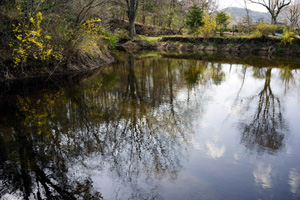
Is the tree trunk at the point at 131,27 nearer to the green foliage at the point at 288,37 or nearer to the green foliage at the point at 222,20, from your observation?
the green foliage at the point at 222,20

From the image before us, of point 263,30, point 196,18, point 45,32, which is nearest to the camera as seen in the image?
point 45,32

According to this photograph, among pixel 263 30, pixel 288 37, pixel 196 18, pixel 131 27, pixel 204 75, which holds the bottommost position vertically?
pixel 204 75

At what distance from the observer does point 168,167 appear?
4652mm

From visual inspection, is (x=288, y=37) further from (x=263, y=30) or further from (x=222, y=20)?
(x=222, y=20)

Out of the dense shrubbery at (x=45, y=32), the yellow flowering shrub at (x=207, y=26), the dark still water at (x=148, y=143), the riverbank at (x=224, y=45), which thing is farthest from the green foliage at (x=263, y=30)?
the dense shrubbery at (x=45, y=32)

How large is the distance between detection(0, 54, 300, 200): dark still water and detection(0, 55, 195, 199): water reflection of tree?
0.07 feet

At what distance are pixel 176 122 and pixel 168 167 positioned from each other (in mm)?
2286

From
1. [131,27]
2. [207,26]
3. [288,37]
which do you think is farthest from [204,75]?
[131,27]

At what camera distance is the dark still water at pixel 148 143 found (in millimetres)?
4039

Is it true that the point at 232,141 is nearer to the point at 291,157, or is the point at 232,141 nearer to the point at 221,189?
the point at 291,157

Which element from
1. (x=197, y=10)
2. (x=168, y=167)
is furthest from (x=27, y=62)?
(x=197, y=10)

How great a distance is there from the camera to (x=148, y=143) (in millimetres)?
5562

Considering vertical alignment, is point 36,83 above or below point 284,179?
above

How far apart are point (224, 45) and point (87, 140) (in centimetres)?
Answer: 2854
